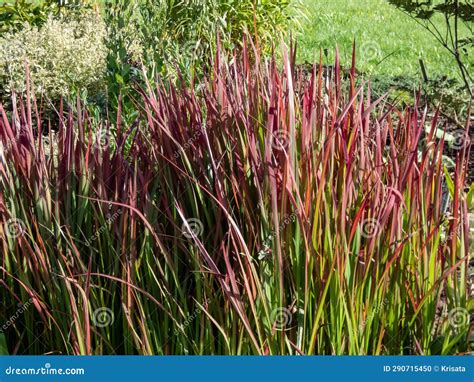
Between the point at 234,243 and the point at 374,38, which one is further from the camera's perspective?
the point at 374,38

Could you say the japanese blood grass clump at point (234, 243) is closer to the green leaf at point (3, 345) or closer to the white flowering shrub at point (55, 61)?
the green leaf at point (3, 345)

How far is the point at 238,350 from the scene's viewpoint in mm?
2570

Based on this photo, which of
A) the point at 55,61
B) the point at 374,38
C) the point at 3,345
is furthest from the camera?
the point at 374,38

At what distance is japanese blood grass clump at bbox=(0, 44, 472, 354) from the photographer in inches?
100

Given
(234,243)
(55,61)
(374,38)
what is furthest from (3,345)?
(374,38)

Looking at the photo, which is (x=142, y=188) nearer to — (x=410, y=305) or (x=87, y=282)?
(x=87, y=282)

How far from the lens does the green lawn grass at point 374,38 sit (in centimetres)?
987

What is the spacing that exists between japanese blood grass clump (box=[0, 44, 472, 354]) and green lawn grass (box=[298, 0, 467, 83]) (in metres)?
6.11

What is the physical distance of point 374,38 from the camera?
455 inches

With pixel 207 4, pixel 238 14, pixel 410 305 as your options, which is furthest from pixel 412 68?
pixel 410 305

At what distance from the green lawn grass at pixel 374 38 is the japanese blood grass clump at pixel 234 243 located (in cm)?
611

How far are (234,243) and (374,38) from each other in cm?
968

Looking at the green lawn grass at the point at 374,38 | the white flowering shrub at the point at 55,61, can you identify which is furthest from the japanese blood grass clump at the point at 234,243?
the green lawn grass at the point at 374,38

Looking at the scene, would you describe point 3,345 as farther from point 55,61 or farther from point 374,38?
point 374,38
